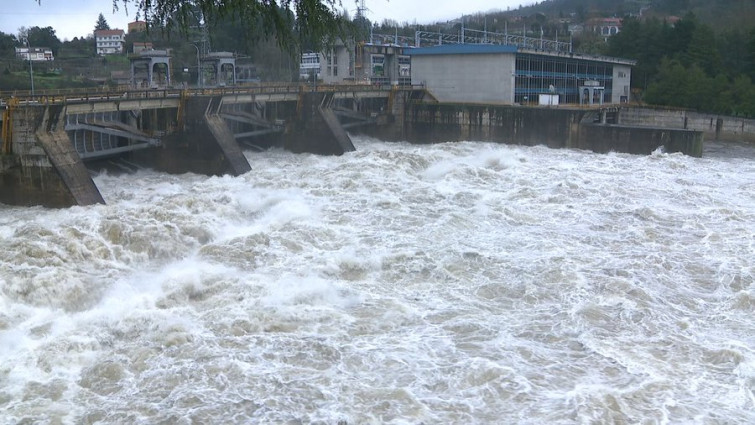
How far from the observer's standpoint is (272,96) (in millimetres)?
30016

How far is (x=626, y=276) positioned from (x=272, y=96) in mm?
19721

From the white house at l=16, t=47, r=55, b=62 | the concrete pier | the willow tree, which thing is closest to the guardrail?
the concrete pier

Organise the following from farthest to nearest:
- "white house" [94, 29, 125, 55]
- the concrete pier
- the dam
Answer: "white house" [94, 29, 125, 55], the concrete pier, the dam

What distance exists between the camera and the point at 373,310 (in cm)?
1162

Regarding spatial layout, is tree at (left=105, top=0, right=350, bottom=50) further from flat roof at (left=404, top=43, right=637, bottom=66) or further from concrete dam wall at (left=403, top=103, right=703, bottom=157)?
flat roof at (left=404, top=43, right=637, bottom=66)

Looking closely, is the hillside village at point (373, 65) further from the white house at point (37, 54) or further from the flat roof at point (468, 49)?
the flat roof at point (468, 49)

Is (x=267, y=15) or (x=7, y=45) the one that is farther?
(x=7, y=45)

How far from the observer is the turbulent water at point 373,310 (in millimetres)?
8656

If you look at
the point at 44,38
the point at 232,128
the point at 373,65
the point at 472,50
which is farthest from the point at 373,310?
the point at 44,38

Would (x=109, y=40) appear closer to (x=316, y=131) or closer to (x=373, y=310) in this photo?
(x=316, y=131)

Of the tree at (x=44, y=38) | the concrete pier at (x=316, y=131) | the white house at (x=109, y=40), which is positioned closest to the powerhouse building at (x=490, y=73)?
the concrete pier at (x=316, y=131)

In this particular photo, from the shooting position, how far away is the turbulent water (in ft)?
28.4

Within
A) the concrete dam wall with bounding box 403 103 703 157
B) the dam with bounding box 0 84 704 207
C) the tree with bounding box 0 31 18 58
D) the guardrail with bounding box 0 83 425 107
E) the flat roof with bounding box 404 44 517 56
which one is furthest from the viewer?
the tree with bounding box 0 31 18 58

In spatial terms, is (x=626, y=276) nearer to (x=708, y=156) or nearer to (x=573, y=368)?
(x=573, y=368)
